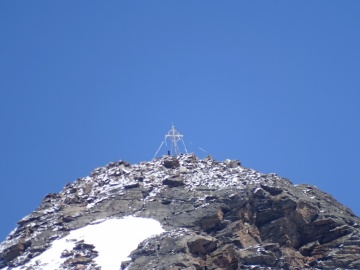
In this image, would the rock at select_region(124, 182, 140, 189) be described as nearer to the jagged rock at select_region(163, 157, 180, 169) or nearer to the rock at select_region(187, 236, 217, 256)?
the jagged rock at select_region(163, 157, 180, 169)

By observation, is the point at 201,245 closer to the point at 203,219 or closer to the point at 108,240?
the point at 203,219

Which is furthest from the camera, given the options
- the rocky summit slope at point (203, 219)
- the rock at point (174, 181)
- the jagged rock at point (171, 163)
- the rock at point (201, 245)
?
the jagged rock at point (171, 163)

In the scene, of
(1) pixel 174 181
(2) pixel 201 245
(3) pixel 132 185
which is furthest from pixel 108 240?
(1) pixel 174 181

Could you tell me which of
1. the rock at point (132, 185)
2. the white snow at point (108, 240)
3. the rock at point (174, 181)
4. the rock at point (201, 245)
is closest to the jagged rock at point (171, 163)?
the rock at point (174, 181)

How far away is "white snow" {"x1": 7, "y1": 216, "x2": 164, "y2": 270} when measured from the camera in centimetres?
8125

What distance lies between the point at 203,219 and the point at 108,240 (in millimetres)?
8919

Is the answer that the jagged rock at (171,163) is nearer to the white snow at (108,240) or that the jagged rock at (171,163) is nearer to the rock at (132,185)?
the rock at (132,185)

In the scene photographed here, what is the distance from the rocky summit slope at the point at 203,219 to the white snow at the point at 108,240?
2.44ft

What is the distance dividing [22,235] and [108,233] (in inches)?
359

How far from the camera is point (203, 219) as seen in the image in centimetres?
8356

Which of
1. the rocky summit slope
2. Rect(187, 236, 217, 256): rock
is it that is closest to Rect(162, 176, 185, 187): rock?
the rocky summit slope

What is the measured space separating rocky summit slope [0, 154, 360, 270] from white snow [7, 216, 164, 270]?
0.74 meters

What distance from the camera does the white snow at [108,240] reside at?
81.2 m

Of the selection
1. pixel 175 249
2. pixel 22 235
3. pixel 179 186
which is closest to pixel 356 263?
pixel 175 249
